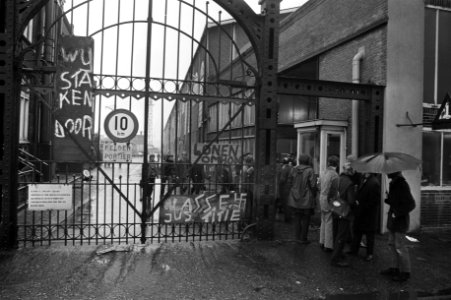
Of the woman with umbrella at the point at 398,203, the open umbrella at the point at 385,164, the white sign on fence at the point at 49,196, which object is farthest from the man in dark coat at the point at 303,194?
the white sign on fence at the point at 49,196

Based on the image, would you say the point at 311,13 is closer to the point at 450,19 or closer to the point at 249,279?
the point at 450,19

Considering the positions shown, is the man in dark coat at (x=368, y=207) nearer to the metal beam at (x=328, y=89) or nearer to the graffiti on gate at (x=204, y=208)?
the graffiti on gate at (x=204, y=208)

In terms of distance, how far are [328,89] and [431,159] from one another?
3372 mm

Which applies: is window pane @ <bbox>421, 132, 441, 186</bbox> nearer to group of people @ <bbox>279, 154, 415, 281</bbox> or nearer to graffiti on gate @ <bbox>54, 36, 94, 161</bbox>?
group of people @ <bbox>279, 154, 415, 281</bbox>

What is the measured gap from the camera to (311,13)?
12578 mm

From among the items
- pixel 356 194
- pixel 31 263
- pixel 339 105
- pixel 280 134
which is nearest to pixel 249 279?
pixel 356 194

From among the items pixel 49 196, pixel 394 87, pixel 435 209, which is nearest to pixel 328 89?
pixel 394 87

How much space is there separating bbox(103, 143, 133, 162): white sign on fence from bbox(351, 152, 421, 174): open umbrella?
3775 millimetres

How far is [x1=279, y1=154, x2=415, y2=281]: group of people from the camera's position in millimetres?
5660

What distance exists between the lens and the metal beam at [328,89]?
766 cm

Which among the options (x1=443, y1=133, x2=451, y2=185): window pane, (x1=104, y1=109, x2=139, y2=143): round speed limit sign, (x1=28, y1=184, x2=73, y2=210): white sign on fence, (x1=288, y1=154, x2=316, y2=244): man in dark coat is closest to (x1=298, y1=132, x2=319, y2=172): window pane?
(x1=443, y1=133, x2=451, y2=185): window pane

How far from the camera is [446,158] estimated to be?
934 centimetres

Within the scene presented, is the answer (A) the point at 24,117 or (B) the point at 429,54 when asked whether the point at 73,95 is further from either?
(B) the point at 429,54

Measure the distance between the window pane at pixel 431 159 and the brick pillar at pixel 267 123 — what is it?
167 inches
